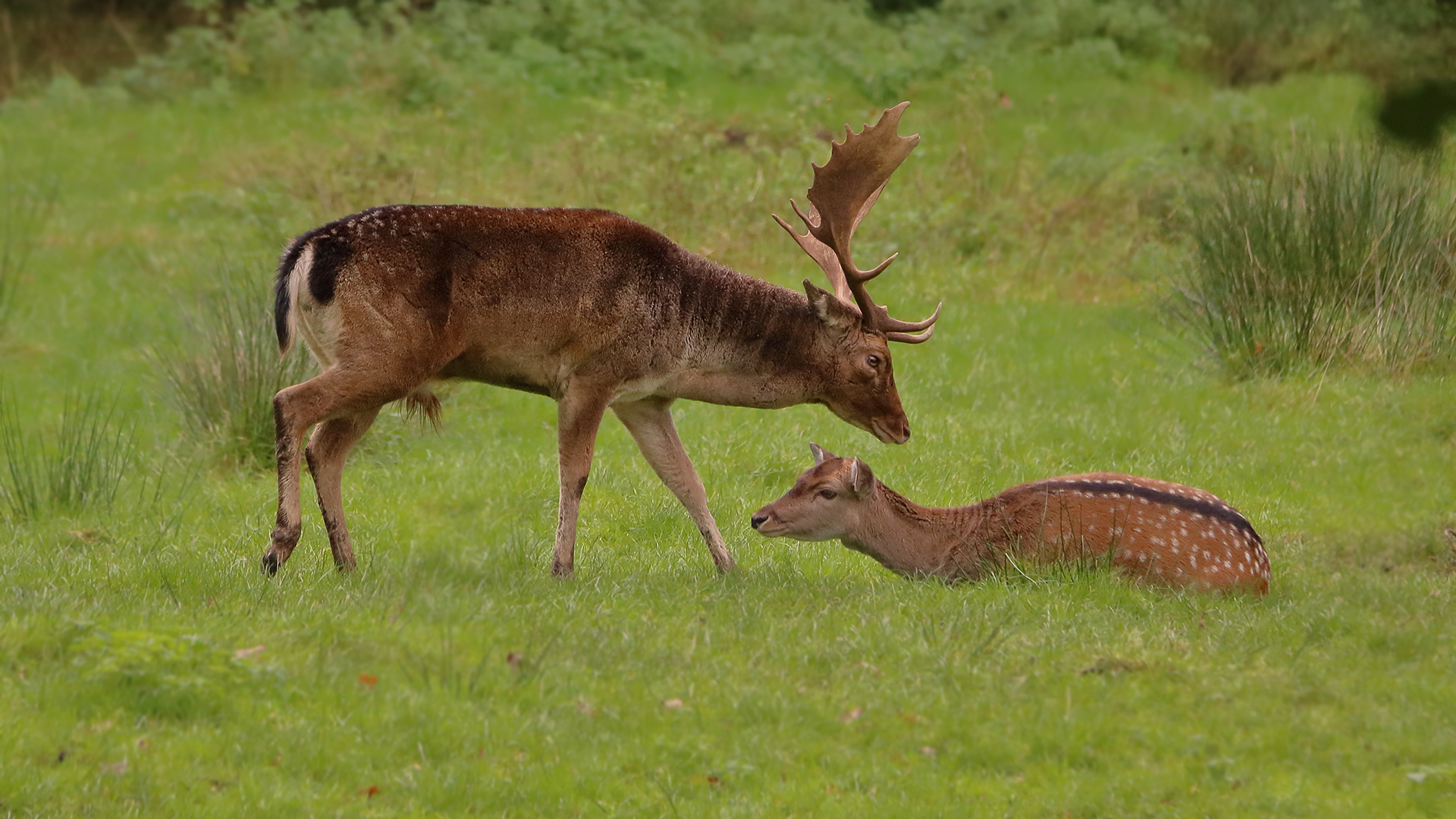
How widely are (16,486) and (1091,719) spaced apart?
22.2ft

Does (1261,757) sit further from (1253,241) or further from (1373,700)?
(1253,241)

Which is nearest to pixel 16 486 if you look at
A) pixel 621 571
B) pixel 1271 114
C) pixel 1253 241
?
pixel 621 571

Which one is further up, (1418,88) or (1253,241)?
(1418,88)

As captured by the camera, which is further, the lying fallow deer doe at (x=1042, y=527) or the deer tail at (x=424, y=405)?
the deer tail at (x=424, y=405)

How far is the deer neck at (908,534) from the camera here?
8.66 meters

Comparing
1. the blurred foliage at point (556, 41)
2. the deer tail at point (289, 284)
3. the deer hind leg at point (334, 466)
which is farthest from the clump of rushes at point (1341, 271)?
the blurred foliage at point (556, 41)

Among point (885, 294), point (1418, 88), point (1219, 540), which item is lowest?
point (885, 294)

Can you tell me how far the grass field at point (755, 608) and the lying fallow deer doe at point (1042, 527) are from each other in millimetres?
226

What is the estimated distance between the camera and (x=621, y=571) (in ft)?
28.0

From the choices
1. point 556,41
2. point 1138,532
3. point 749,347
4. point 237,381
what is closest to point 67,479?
point 237,381

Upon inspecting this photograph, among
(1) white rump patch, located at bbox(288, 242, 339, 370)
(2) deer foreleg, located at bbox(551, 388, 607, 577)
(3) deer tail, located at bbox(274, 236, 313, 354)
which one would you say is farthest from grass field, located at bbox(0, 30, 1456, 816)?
(3) deer tail, located at bbox(274, 236, 313, 354)

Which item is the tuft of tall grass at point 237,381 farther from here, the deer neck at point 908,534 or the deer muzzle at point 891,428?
the deer neck at point 908,534

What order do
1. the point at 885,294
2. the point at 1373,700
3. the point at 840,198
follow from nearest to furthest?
the point at 1373,700 → the point at 840,198 → the point at 885,294

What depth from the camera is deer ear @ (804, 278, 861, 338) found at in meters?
8.77
